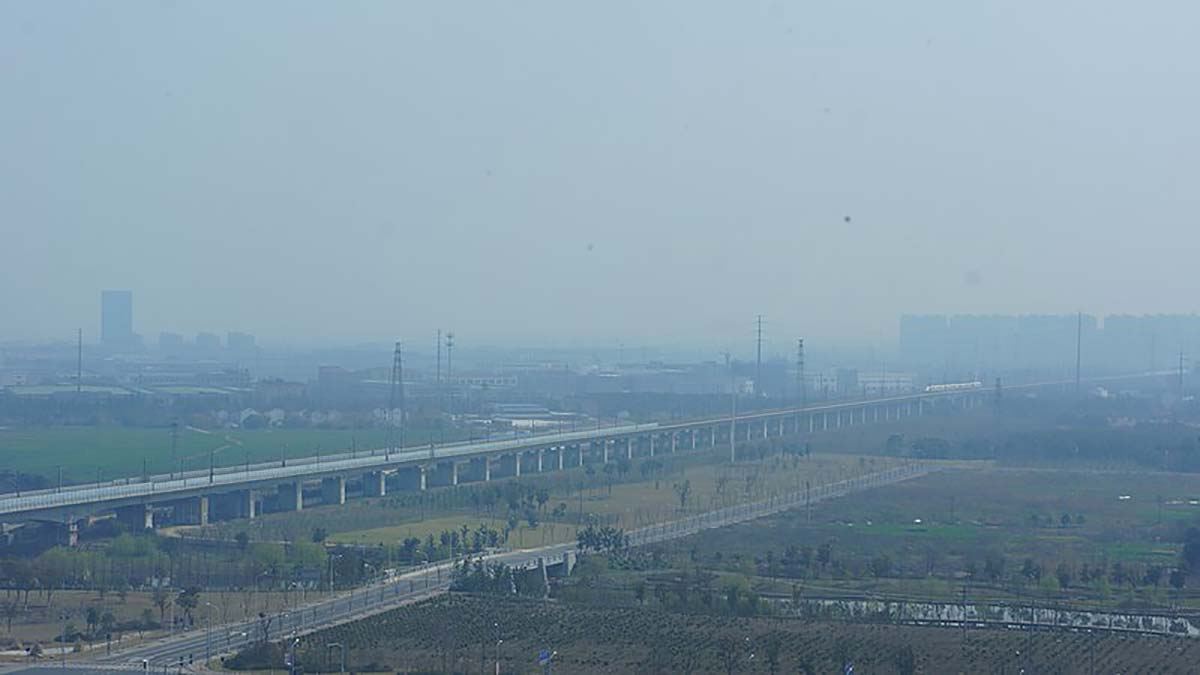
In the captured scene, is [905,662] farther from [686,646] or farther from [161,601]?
[161,601]

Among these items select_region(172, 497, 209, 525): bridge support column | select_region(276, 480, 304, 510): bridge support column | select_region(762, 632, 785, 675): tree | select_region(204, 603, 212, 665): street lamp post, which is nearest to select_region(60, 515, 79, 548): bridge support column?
select_region(172, 497, 209, 525): bridge support column

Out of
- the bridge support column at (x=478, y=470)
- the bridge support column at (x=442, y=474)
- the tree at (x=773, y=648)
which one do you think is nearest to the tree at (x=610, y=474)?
the bridge support column at (x=478, y=470)

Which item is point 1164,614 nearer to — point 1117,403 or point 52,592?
point 52,592

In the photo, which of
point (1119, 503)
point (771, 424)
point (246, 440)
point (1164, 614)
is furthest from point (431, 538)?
point (771, 424)

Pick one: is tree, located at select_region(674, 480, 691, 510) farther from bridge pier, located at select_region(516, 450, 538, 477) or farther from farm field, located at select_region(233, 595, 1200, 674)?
farm field, located at select_region(233, 595, 1200, 674)

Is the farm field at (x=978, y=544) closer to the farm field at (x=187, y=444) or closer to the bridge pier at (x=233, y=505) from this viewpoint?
the bridge pier at (x=233, y=505)
